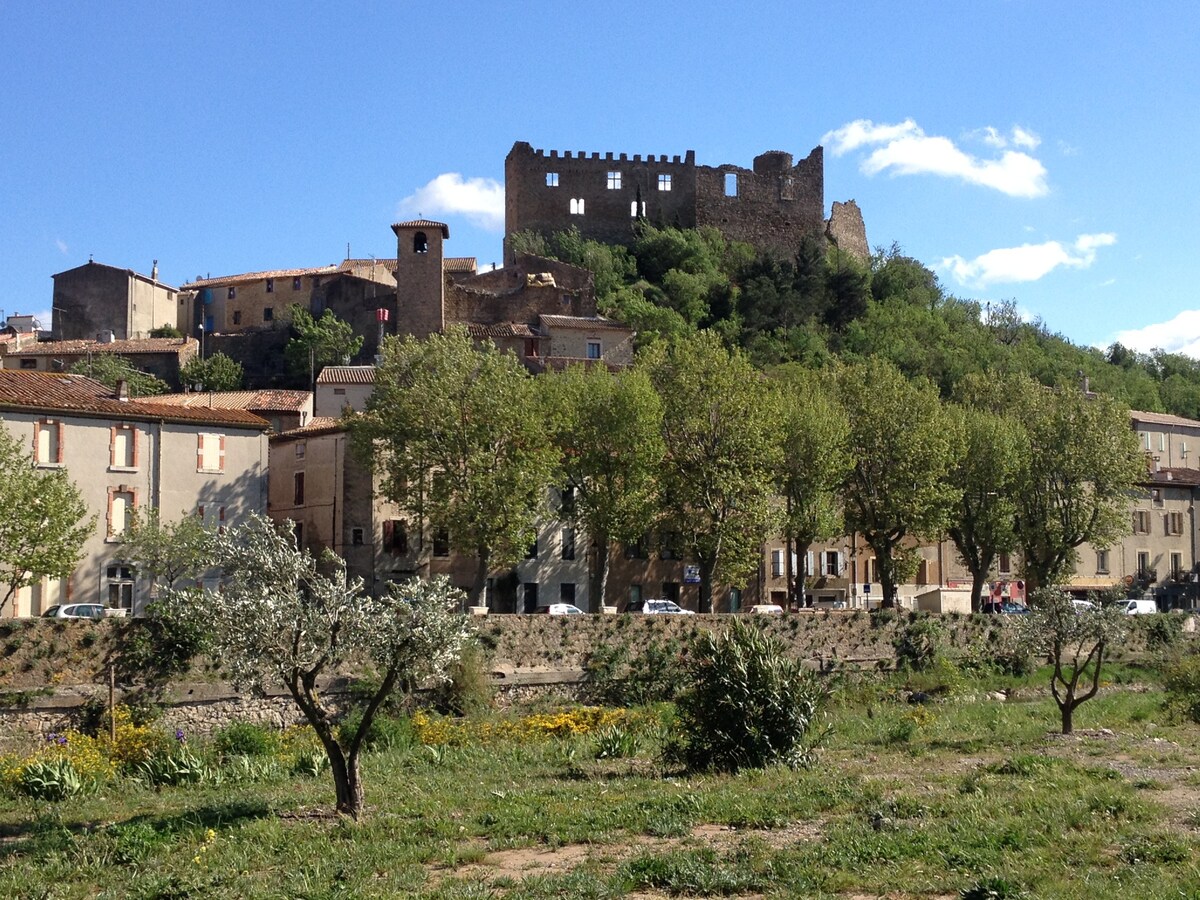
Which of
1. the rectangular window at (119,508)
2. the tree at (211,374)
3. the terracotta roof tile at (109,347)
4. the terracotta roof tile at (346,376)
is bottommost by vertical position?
the rectangular window at (119,508)

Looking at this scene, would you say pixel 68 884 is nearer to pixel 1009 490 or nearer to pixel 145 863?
pixel 145 863

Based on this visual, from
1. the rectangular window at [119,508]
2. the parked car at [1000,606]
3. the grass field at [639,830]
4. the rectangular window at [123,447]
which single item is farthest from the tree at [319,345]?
the grass field at [639,830]

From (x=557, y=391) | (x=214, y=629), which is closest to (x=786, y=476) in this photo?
(x=557, y=391)

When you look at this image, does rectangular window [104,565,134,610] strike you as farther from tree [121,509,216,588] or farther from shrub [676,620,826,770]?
shrub [676,620,826,770]

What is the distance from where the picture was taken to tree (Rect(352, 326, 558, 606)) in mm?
44219

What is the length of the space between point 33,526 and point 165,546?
6.52 metres

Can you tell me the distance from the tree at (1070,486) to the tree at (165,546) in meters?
33.8

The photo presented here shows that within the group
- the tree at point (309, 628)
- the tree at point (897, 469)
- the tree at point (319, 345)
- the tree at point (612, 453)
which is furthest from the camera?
the tree at point (319, 345)

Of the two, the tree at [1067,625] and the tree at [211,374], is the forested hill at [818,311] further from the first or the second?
the tree at [1067,625]

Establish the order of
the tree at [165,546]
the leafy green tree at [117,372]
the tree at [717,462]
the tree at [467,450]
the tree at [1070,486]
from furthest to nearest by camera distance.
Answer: the leafy green tree at [117,372] < the tree at [1070,486] < the tree at [717,462] < the tree at [467,450] < the tree at [165,546]

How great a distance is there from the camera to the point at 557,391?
49.5 metres

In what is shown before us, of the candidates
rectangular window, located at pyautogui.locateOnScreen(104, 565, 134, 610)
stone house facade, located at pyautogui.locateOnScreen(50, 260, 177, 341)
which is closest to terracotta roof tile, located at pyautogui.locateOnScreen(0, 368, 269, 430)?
rectangular window, located at pyautogui.locateOnScreen(104, 565, 134, 610)

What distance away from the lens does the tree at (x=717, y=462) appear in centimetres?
4662

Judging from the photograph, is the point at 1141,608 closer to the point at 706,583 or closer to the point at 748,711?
the point at 706,583
